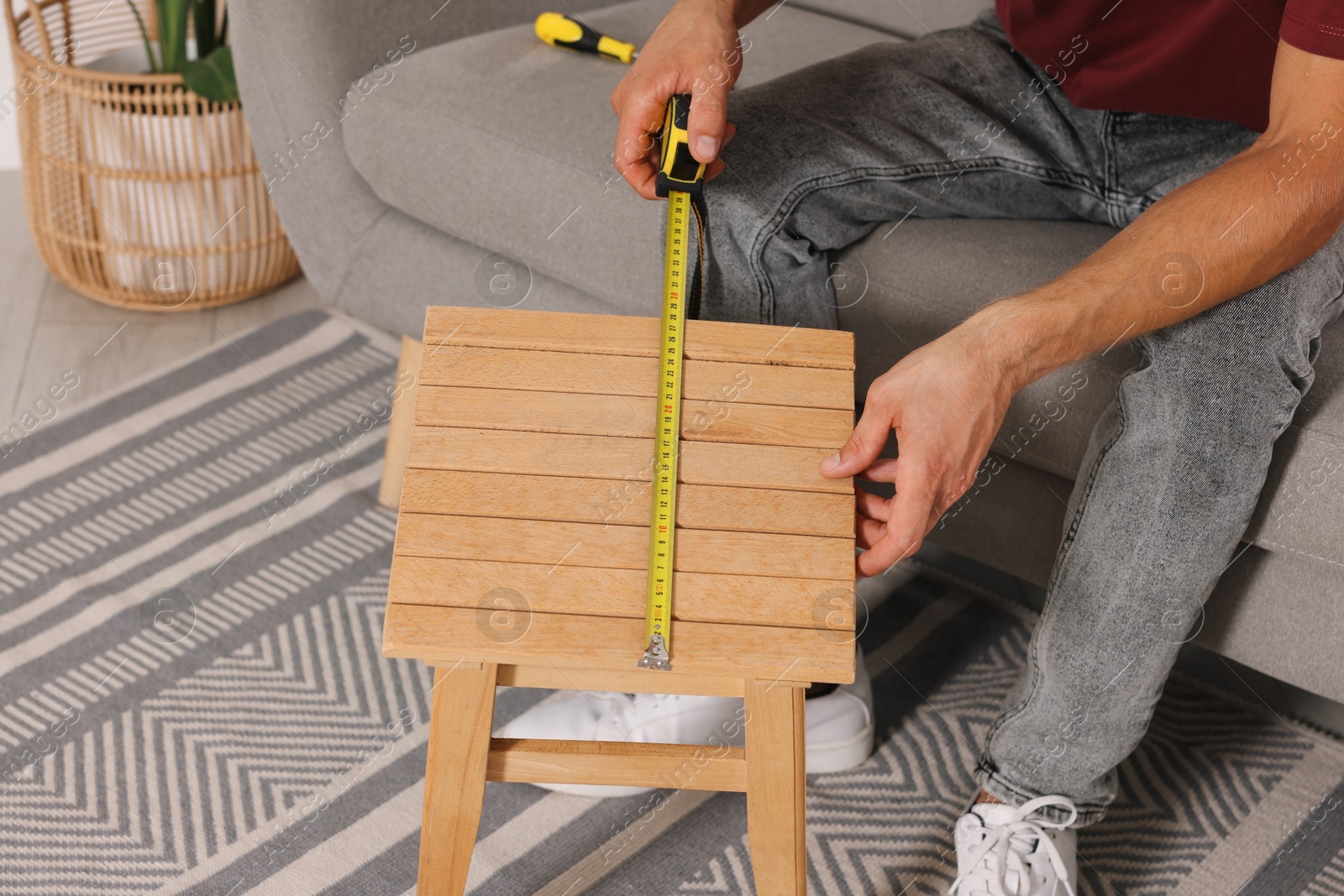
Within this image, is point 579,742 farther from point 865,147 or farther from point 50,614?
point 50,614

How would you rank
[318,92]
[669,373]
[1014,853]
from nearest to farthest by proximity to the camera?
[669,373] < [1014,853] < [318,92]

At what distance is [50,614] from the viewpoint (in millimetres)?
1223

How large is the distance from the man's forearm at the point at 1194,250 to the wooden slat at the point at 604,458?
0.53ft

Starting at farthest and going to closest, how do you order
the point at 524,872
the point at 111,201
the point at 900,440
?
1. the point at 111,201
2. the point at 524,872
3. the point at 900,440

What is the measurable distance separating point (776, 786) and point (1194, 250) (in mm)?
459

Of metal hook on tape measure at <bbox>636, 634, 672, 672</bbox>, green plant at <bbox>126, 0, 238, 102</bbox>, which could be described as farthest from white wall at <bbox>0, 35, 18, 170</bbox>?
metal hook on tape measure at <bbox>636, 634, 672, 672</bbox>

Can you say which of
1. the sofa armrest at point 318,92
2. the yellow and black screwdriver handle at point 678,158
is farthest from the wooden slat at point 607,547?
the sofa armrest at point 318,92

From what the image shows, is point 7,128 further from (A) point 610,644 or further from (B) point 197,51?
(A) point 610,644

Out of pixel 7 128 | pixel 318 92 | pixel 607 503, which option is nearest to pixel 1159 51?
pixel 607 503

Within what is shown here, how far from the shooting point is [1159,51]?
3.30ft

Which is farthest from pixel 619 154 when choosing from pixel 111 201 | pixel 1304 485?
pixel 111 201

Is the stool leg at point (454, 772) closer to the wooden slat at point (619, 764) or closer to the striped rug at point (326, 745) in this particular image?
the wooden slat at point (619, 764)

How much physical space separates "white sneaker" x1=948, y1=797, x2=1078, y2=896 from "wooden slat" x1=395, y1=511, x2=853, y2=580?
0.35 meters

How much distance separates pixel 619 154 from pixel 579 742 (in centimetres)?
44
